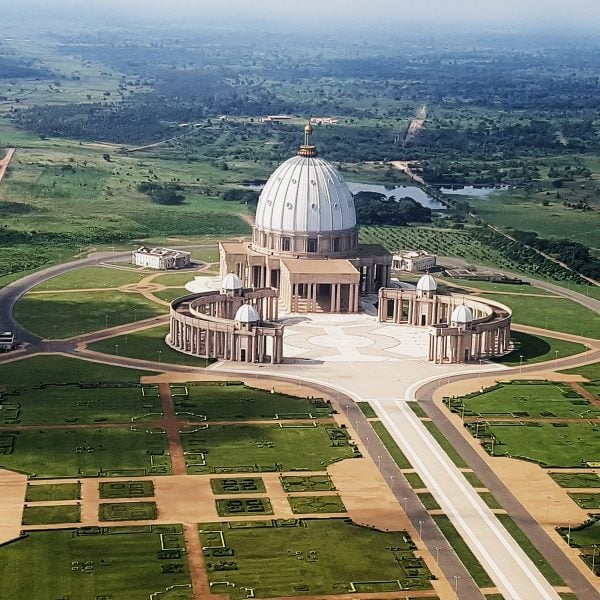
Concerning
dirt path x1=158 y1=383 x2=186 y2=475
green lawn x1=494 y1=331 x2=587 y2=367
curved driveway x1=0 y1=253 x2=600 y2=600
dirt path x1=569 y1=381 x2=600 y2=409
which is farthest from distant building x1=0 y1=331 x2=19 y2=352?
dirt path x1=569 y1=381 x2=600 y2=409

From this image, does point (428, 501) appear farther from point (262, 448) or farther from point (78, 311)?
point (78, 311)

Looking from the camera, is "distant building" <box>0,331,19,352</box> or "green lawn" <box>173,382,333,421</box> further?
"distant building" <box>0,331,19,352</box>

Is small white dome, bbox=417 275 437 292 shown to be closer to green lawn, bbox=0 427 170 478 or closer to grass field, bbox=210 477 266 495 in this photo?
green lawn, bbox=0 427 170 478

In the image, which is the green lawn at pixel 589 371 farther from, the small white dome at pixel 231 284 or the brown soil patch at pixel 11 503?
the brown soil patch at pixel 11 503

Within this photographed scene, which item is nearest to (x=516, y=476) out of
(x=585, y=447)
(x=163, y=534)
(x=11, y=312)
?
(x=585, y=447)

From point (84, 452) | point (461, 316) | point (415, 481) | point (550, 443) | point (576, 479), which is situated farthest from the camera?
point (461, 316)

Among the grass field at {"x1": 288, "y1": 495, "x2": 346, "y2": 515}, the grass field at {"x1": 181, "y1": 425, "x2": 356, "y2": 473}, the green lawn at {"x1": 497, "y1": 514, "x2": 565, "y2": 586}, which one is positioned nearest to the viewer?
the green lawn at {"x1": 497, "y1": 514, "x2": 565, "y2": 586}

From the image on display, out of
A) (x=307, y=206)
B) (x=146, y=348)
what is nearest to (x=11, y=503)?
(x=146, y=348)
